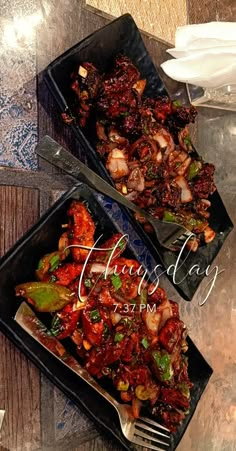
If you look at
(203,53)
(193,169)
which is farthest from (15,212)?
(203,53)

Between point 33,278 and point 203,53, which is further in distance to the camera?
point 203,53

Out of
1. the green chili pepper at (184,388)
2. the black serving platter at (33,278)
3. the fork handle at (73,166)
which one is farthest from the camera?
the green chili pepper at (184,388)

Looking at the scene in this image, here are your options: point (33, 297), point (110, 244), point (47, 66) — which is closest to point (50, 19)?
point (47, 66)

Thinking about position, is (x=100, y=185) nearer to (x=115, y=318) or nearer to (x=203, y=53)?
(x=115, y=318)

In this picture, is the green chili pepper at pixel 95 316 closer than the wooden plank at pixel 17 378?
No

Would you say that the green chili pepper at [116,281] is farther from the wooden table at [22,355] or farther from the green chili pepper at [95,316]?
the wooden table at [22,355]

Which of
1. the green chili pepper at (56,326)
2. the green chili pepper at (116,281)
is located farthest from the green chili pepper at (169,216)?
the green chili pepper at (56,326)
